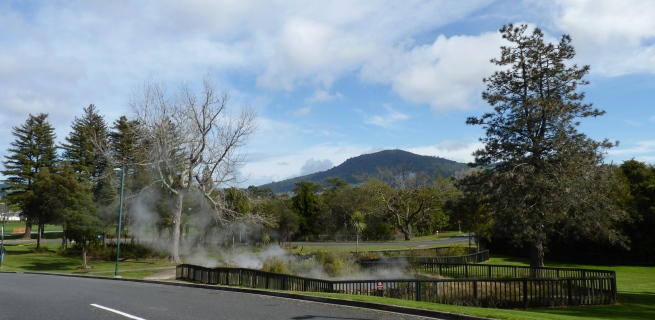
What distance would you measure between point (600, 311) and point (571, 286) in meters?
A: 1.80

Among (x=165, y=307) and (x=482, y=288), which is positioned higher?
(x=165, y=307)

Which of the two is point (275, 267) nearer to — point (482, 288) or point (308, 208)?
point (482, 288)

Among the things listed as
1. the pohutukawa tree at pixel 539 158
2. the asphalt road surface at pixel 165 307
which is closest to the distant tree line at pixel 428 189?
the pohutukawa tree at pixel 539 158

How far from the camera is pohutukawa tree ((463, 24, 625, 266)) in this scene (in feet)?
86.9

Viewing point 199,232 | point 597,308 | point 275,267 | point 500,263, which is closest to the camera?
point 597,308

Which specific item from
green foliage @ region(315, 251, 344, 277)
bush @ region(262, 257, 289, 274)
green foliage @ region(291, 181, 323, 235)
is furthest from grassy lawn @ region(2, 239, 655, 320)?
green foliage @ region(291, 181, 323, 235)

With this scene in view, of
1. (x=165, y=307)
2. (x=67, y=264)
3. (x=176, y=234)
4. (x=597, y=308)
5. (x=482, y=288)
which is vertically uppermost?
(x=176, y=234)

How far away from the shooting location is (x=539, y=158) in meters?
27.5

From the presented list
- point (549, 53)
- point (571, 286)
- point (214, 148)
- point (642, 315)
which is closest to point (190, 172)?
point (214, 148)

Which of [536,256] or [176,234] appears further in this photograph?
[176,234]

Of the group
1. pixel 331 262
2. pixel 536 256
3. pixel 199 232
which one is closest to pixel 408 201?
pixel 199 232

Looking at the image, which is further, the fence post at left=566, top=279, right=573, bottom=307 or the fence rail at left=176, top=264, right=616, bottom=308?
the fence post at left=566, top=279, right=573, bottom=307

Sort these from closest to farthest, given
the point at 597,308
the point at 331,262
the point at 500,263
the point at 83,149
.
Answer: the point at 597,308, the point at 331,262, the point at 500,263, the point at 83,149

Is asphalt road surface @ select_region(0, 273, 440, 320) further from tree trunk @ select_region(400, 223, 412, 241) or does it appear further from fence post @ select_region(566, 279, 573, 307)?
tree trunk @ select_region(400, 223, 412, 241)
